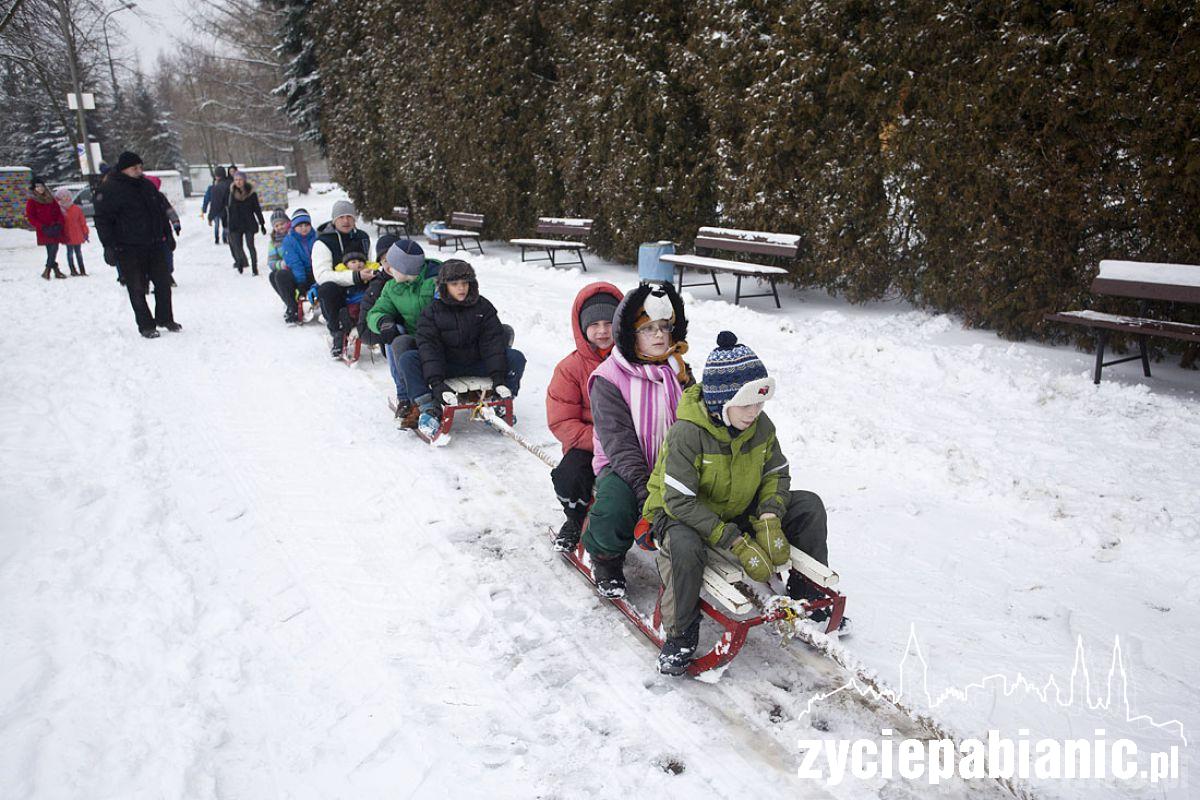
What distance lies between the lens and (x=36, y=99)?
43.3 metres

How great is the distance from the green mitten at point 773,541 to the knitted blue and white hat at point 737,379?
0.55 meters

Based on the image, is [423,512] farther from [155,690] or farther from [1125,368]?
[1125,368]

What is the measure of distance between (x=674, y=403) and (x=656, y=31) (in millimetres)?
8918

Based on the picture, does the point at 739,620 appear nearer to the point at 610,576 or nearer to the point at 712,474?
the point at 712,474

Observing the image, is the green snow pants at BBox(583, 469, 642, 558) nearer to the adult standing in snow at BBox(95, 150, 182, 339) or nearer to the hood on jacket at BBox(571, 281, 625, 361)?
the hood on jacket at BBox(571, 281, 625, 361)

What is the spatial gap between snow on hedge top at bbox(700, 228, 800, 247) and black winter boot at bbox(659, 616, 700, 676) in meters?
6.73

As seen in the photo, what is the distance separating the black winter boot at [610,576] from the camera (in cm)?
381

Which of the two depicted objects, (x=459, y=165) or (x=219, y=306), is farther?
(x=459, y=165)

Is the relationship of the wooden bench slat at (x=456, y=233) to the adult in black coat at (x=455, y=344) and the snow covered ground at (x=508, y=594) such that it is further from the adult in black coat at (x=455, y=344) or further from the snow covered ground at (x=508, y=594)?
the adult in black coat at (x=455, y=344)

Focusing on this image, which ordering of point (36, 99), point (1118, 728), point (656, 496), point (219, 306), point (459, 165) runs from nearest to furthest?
point (1118, 728) → point (656, 496) → point (219, 306) → point (459, 165) → point (36, 99)

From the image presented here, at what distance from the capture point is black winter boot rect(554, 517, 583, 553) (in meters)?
4.28

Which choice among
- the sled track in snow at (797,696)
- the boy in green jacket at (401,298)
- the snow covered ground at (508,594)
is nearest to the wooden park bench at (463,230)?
the boy in green jacket at (401,298)

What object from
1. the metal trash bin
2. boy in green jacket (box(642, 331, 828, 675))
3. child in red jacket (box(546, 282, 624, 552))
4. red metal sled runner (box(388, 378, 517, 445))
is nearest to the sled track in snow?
boy in green jacket (box(642, 331, 828, 675))

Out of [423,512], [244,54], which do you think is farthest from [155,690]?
[244,54]
